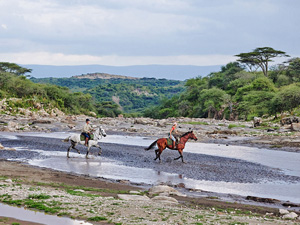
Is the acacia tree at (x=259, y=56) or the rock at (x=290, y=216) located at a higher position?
the acacia tree at (x=259, y=56)

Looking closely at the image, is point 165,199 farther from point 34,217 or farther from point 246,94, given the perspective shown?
point 246,94

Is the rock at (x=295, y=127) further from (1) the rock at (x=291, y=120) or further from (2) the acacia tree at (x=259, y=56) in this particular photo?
(2) the acacia tree at (x=259, y=56)

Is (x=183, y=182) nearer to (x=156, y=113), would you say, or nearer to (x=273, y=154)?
(x=273, y=154)

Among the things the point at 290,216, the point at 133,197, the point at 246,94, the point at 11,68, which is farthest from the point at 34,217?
the point at 11,68

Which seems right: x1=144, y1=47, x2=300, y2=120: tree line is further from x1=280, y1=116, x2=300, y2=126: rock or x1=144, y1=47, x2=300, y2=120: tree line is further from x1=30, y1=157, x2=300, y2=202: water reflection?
x1=30, y1=157, x2=300, y2=202: water reflection

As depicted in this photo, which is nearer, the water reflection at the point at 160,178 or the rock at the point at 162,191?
the rock at the point at 162,191

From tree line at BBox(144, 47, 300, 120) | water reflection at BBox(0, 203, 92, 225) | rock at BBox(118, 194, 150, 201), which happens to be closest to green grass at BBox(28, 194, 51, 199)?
water reflection at BBox(0, 203, 92, 225)

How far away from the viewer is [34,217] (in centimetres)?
970

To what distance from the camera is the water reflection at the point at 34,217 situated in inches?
369

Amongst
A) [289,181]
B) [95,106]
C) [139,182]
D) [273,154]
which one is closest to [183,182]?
[139,182]

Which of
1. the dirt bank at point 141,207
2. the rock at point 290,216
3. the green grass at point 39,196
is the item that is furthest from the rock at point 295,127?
the green grass at point 39,196

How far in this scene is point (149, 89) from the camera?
159m

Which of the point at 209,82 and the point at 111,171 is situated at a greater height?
the point at 209,82

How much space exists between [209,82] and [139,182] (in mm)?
71344
